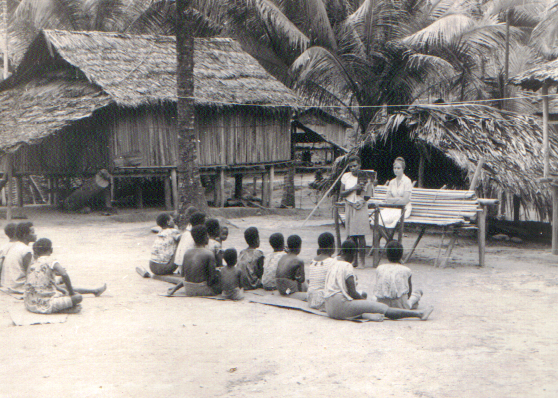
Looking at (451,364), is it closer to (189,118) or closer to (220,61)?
(189,118)

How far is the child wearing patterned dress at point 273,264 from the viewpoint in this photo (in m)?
8.30

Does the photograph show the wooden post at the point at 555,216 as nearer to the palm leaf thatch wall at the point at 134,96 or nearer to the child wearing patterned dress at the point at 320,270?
the child wearing patterned dress at the point at 320,270

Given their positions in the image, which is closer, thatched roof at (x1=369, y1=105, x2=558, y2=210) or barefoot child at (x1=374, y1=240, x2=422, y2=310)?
barefoot child at (x1=374, y1=240, x2=422, y2=310)

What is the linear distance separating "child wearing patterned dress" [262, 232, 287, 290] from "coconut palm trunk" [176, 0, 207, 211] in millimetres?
5509

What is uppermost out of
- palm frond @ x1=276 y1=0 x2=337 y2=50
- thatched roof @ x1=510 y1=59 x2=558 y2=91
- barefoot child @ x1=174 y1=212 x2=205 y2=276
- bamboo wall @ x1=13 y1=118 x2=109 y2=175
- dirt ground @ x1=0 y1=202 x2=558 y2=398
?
palm frond @ x1=276 y1=0 x2=337 y2=50

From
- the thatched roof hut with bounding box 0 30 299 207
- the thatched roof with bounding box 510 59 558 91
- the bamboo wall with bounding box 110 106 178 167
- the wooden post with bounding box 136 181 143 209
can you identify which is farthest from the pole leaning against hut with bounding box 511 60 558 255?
the wooden post with bounding box 136 181 143 209

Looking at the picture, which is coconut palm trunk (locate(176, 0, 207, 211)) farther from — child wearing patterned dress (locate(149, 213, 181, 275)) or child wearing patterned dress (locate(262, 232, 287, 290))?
child wearing patterned dress (locate(262, 232, 287, 290))

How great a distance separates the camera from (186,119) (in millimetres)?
13742

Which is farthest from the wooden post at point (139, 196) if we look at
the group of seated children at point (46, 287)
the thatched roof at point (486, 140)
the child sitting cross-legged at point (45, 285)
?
the child sitting cross-legged at point (45, 285)

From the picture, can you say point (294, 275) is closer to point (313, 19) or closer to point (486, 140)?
point (486, 140)

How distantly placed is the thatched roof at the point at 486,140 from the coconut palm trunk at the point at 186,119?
4077 millimetres

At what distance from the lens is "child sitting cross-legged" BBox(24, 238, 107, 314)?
271 inches

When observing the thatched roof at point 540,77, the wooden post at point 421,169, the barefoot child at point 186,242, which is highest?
the thatched roof at point 540,77

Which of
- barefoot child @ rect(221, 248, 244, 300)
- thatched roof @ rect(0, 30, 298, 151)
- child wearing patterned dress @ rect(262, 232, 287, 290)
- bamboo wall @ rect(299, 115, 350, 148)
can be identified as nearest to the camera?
barefoot child @ rect(221, 248, 244, 300)
